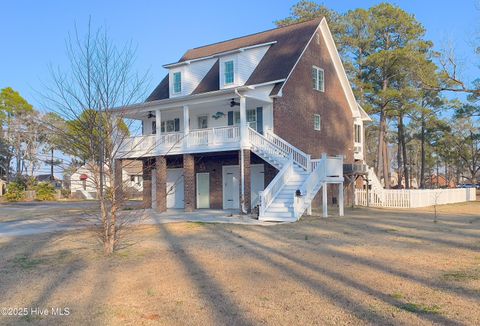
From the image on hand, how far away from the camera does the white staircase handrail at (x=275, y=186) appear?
17.9 meters

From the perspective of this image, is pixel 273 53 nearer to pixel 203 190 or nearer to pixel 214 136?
pixel 214 136

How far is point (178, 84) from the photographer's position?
86.3ft

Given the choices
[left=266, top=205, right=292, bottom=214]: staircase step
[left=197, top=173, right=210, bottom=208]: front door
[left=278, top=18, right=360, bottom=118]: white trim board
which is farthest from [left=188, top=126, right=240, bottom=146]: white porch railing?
[left=266, top=205, right=292, bottom=214]: staircase step

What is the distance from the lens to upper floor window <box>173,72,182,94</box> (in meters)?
26.2

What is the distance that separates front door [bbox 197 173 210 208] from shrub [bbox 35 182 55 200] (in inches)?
857

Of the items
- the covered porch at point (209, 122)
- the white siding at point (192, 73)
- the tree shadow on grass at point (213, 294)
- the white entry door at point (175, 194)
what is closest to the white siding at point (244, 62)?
the covered porch at point (209, 122)

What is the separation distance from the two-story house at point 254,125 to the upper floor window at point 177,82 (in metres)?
0.06

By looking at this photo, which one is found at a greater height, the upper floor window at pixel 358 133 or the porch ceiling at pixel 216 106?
the porch ceiling at pixel 216 106

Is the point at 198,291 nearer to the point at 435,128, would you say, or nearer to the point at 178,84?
the point at 178,84

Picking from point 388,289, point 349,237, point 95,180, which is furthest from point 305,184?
point 388,289

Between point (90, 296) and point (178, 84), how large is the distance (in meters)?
20.6

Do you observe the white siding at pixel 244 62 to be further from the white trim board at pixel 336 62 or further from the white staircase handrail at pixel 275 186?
the white staircase handrail at pixel 275 186

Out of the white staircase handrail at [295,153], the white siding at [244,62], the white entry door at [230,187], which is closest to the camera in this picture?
the white staircase handrail at [295,153]

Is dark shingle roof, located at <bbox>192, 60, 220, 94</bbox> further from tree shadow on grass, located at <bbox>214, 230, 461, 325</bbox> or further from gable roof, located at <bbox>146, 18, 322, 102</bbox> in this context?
tree shadow on grass, located at <bbox>214, 230, 461, 325</bbox>
